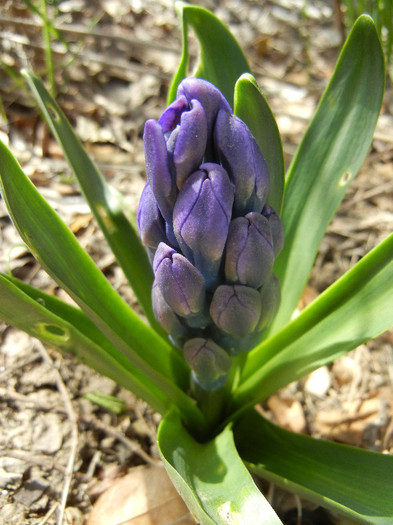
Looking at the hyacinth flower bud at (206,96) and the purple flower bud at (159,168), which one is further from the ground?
the hyacinth flower bud at (206,96)

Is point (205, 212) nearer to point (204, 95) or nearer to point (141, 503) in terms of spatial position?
point (204, 95)

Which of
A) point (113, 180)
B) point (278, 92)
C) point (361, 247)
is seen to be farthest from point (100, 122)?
point (361, 247)

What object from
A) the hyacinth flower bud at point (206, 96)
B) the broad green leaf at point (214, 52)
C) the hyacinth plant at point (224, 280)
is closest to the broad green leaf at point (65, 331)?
the hyacinth plant at point (224, 280)

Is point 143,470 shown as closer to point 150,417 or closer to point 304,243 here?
point 150,417

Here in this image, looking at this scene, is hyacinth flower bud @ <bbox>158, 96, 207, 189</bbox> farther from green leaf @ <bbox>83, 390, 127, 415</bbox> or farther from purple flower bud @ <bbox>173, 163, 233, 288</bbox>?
green leaf @ <bbox>83, 390, 127, 415</bbox>

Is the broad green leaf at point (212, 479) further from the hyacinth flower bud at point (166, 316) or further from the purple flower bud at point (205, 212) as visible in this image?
the purple flower bud at point (205, 212)

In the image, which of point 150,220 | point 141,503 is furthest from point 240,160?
point 141,503

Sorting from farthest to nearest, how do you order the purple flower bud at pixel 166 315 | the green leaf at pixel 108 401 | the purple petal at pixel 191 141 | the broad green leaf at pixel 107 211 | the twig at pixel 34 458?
1. the green leaf at pixel 108 401
2. the twig at pixel 34 458
3. the broad green leaf at pixel 107 211
4. the purple flower bud at pixel 166 315
5. the purple petal at pixel 191 141
